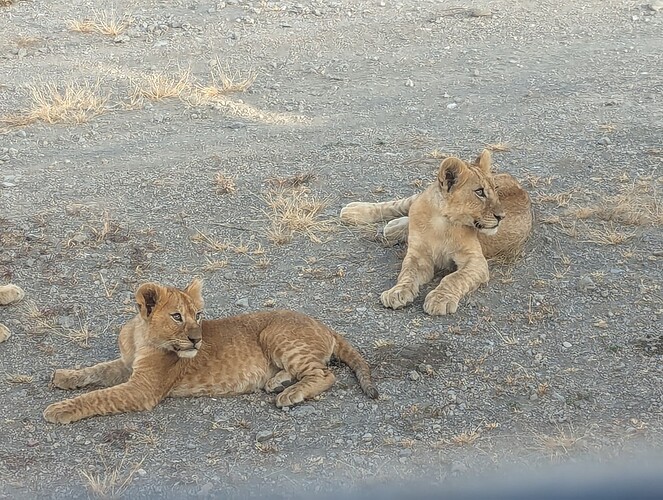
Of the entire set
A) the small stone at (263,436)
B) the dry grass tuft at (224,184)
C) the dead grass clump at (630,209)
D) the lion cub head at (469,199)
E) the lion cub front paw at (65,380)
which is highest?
the lion cub head at (469,199)

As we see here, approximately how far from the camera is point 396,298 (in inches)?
221

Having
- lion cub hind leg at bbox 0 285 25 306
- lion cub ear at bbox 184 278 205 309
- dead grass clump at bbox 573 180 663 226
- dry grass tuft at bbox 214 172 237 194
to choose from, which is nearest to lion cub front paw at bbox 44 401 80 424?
lion cub ear at bbox 184 278 205 309

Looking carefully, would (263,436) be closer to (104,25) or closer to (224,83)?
(224,83)

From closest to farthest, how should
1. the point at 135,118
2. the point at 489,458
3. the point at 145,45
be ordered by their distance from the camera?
the point at 489,458 → the point at 135,118 → the point at 145,45

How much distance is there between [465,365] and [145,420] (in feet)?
5.61

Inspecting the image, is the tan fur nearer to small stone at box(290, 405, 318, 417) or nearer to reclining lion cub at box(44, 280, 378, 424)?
reclining lion cub at box(44, 280, 378, 424)

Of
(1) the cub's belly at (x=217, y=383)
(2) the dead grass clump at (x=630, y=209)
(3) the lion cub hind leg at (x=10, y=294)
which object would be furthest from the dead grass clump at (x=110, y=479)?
(2) the dead grass clump at (x=630, y=209)

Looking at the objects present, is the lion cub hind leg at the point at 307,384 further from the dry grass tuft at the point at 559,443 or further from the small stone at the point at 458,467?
the dry grass tuft at the point at 559,443

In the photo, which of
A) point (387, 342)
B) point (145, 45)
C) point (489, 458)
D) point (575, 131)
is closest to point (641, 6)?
point (575, 131)

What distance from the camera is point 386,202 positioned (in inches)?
279

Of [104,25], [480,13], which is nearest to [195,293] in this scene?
[104,25]

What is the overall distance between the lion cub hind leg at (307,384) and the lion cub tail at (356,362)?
14 cm

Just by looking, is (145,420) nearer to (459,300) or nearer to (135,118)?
(459,300)

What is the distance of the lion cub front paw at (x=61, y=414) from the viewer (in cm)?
441
